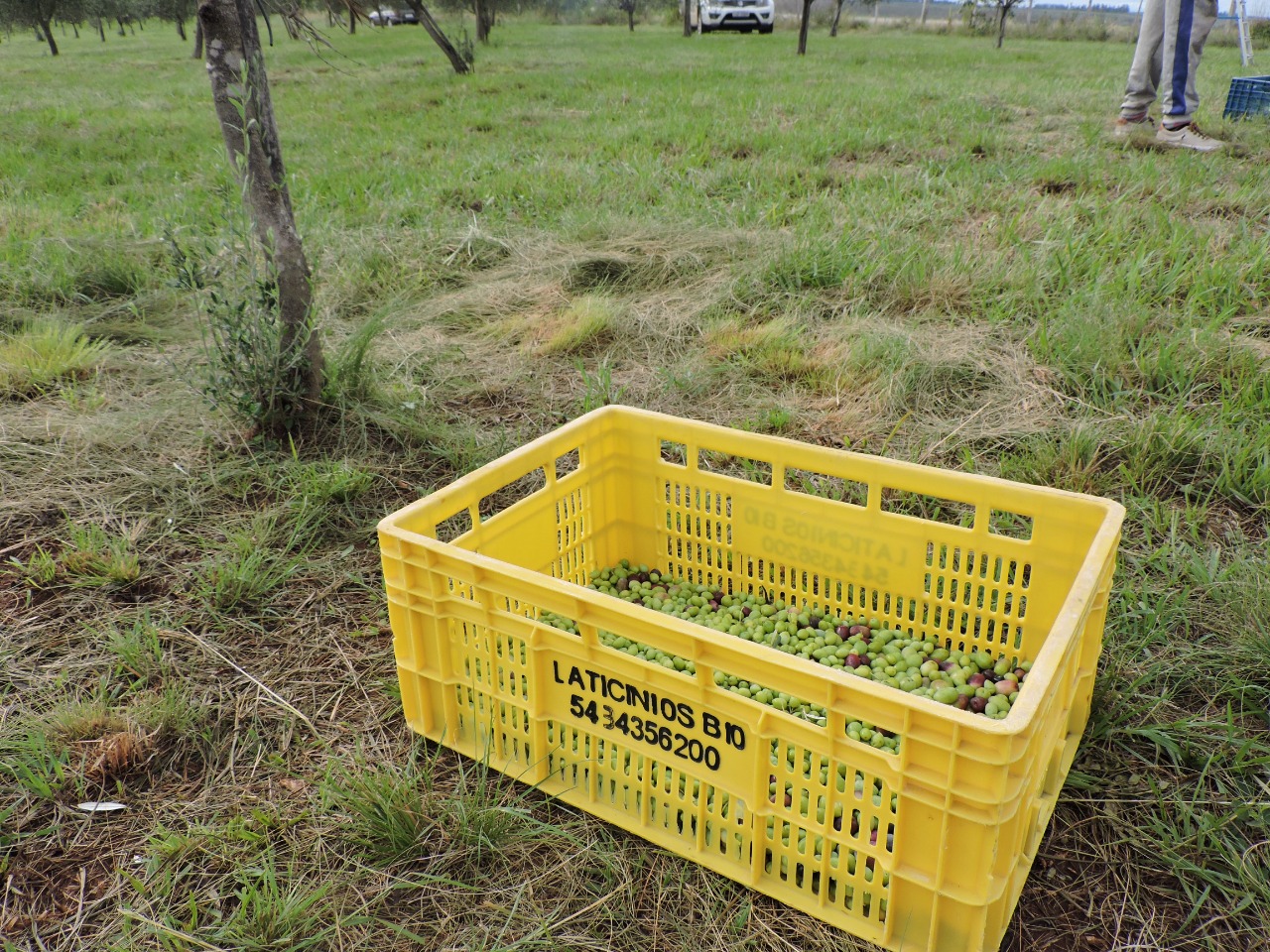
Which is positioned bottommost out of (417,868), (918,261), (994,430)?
(417,868)

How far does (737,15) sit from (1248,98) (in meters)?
19.6

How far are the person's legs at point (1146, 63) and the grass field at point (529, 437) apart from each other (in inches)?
16.0

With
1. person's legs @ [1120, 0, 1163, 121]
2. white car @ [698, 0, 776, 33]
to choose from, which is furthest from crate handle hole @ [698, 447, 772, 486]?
white car @ [698, 0, 776, 33]

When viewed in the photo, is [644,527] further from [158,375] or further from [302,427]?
[158,375]

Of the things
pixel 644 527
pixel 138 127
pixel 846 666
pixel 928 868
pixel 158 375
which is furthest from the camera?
pixel 138 127

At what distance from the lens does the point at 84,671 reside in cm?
234

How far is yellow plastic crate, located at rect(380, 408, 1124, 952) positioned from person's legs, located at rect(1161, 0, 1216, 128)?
16.7 ft

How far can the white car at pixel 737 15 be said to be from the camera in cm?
2444

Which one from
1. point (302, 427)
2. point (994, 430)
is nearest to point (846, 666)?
point (994, 430)

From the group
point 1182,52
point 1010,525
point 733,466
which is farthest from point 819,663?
point 1182,52

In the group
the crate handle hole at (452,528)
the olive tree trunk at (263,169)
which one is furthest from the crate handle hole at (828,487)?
the olive tree trunk at (263,169)

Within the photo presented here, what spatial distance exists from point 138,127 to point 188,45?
24446mm

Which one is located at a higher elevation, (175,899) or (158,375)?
(158,375)

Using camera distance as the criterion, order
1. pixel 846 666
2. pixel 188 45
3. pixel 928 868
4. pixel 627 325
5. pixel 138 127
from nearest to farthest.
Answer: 1. pixel 928 868
2. pixel 846 666
3. pixel 627 325
4. pixel 138 127
5. pixel 188 45
